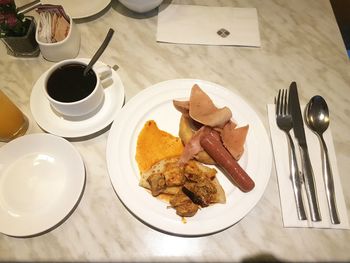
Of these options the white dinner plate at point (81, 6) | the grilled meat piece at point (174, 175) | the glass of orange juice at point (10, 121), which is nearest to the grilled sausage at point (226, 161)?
the grilled meat piece at point (174, 175)

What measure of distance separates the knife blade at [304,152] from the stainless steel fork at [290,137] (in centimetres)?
2

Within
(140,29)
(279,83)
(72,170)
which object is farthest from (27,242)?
(279,83)

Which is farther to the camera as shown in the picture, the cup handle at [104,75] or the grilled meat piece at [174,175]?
the cup handle at [104,75]

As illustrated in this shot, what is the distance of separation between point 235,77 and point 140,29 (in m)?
0.46

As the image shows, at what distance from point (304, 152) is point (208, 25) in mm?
659

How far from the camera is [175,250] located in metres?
0.83

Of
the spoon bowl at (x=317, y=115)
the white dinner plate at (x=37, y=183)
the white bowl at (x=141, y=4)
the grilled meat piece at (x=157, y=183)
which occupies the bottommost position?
the white dinner plate at (x=37, y=183)

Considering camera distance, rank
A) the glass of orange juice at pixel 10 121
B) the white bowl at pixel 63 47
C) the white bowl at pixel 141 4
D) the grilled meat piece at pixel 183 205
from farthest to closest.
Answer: the white bowl at pixel 141 4
the white bowl at pixel 63 47
the glass of orange juice at pixel 10 121
the grilled meat piece at pixel 183 205

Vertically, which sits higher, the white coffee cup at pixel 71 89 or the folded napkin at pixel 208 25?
the folded napkin at pixel 208 25

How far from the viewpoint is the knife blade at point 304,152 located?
2.81 ft

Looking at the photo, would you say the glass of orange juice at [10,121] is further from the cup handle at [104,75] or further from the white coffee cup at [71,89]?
the cup handle at [104,75]

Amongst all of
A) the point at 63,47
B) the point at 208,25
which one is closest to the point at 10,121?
the point at 63,47

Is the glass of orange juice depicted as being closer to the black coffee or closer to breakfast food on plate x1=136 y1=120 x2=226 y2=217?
the black coffee

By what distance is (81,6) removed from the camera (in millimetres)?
1225
